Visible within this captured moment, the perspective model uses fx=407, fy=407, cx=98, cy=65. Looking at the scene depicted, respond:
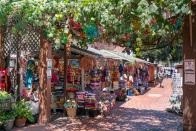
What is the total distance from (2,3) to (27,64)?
584cm

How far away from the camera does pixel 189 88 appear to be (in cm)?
930

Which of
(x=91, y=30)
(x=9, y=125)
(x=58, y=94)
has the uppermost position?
(x=91, y=30)

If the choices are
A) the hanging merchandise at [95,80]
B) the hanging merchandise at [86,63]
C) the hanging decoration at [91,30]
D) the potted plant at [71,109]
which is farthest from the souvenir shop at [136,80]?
the hanging decoration at [91,30]

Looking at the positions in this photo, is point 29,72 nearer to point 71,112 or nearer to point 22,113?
point 71,112

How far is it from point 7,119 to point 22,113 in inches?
29.7

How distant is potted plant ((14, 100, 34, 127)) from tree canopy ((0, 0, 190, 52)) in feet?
9.58

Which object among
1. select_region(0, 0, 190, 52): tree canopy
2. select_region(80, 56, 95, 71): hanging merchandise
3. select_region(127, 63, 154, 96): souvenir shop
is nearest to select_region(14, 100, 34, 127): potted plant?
select_region(0, 0, 190, 52): tree canopy

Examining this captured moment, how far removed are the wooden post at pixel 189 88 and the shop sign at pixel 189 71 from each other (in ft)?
0.21

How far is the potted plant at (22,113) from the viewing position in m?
12.6

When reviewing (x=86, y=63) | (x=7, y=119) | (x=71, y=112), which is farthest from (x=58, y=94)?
(x=7, y=119)

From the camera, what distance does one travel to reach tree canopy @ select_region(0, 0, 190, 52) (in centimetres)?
785

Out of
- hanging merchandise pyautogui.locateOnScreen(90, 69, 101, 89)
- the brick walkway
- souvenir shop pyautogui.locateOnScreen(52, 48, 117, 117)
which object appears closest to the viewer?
the brick walkway

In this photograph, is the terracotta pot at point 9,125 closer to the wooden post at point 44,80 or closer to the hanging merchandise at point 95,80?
the wooden post at point 44,80

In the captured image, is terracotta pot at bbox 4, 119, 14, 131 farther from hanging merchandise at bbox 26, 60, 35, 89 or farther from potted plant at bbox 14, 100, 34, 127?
hanging merchandise at bbox 26, 60, 35, 89
